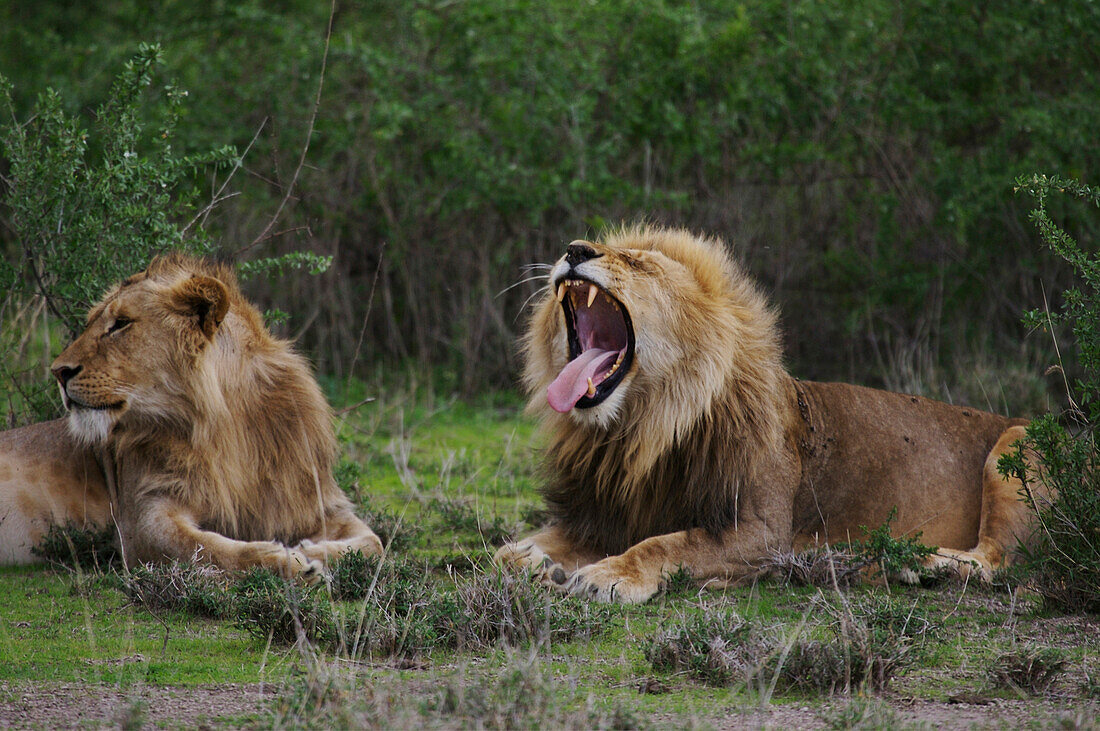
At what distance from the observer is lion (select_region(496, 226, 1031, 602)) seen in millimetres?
4465

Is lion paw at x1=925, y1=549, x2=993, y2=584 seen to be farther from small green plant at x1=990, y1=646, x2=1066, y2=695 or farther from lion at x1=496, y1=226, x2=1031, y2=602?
small green plant at x1=990, y1=646, x2=1066, y2=695

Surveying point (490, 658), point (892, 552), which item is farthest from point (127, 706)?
point (892, 552)

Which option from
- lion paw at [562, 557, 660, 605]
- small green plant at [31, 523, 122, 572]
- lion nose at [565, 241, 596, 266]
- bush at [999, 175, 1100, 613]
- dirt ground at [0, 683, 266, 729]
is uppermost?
lion nose at [565, 241, 596, 266]

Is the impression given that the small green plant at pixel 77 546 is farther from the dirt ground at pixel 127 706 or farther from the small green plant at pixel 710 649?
the small green plant at pixel 710 649

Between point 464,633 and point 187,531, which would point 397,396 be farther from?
point 464,633

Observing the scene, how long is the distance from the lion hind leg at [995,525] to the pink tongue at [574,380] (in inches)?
58.6

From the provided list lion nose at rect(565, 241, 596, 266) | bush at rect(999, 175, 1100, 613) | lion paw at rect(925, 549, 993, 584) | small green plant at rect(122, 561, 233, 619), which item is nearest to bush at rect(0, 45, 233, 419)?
small green plant at rect(122, 561, 233, 619)

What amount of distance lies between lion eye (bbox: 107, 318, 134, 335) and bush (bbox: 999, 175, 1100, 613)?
328 centimetres

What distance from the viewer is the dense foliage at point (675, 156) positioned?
9188 mm

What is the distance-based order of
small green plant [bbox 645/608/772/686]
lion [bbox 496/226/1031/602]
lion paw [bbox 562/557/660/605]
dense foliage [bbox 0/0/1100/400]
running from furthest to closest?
1. dense foliage [bbox 0/0/1100/400]
2. lion [bbox 496/226/1031/602]
3. lion paw [bbox 562/557/660/605]
4. small green plant [bbox 645/608/772/686]

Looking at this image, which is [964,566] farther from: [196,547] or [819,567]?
[196,547]

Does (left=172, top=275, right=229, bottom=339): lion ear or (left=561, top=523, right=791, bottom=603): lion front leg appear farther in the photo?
(left=172, top=275, right=229, bottom=339): lion ear

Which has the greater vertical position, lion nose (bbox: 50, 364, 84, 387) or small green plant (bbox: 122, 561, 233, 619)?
lion nose (bbox: 50, 364, 84, 387)

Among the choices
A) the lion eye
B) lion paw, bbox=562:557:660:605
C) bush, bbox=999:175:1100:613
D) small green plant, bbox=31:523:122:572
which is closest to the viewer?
bush, bbox=999:175:1100:613
